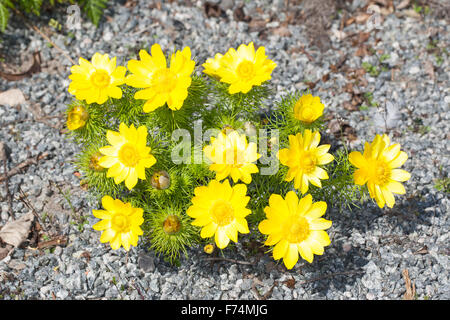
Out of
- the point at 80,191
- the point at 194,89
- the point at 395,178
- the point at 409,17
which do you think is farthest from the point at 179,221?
the point at 409,17

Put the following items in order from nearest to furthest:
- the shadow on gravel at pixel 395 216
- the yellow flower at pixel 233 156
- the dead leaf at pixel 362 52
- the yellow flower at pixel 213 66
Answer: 1. the yellow flower at pixel 233 156
2. the yellow flower at pixel 213 66
3. the shadow on gravel at pixel 395 216
4. the dead leaf at pixel 362 52

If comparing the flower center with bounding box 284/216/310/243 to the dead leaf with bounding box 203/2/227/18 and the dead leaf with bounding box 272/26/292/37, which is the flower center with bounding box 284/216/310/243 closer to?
the dead leaf with bounding box 272/26/292/37

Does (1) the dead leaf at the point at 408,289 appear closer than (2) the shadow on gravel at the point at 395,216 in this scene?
Yes

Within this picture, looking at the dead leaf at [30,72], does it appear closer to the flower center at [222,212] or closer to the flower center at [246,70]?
the flower center at [246,70]

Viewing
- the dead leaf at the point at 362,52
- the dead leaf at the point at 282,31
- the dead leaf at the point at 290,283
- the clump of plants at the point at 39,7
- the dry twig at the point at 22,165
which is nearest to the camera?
the dead leaf at the point at 290,283

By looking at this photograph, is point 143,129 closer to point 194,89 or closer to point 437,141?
point 194,89

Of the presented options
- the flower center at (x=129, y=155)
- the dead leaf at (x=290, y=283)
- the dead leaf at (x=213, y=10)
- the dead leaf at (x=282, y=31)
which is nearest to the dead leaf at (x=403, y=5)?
the dead leaf at (x=282, y=31)
